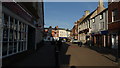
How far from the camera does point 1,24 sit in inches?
236

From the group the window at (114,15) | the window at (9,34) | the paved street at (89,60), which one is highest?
the window at (114,15)

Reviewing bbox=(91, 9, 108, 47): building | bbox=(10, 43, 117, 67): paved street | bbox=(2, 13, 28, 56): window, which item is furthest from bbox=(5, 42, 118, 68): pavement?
bbox=(91, 9, 108, 47): building

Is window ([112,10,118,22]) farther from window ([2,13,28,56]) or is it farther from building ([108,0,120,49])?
window ([2,13,28,56])

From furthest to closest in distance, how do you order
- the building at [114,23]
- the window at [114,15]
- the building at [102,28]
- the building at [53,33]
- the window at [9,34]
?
the building at [102,28]
the window at [114,15]
the building at [114,23]
the building at [53,33]
the window at [9,34]

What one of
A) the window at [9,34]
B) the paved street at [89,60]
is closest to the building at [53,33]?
the paved street at [89,60]

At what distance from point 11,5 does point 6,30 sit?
1.30 meters

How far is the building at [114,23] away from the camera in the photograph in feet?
60.4

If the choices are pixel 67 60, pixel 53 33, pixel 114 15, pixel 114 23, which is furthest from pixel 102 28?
pixel 53 33

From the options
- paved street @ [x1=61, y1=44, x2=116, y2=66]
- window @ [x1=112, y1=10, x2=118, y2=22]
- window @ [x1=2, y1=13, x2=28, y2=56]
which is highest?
window @ [x1=112, y1=10, x2=118, y2=22]

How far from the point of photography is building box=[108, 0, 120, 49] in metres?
18.4

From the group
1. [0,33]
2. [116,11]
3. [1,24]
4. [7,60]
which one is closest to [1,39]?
[0,33]

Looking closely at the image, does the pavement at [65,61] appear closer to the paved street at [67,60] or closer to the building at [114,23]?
the paved street at [67,60]

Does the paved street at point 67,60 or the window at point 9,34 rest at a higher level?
the window at point 9,34

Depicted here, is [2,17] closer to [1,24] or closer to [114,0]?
[1,24]
